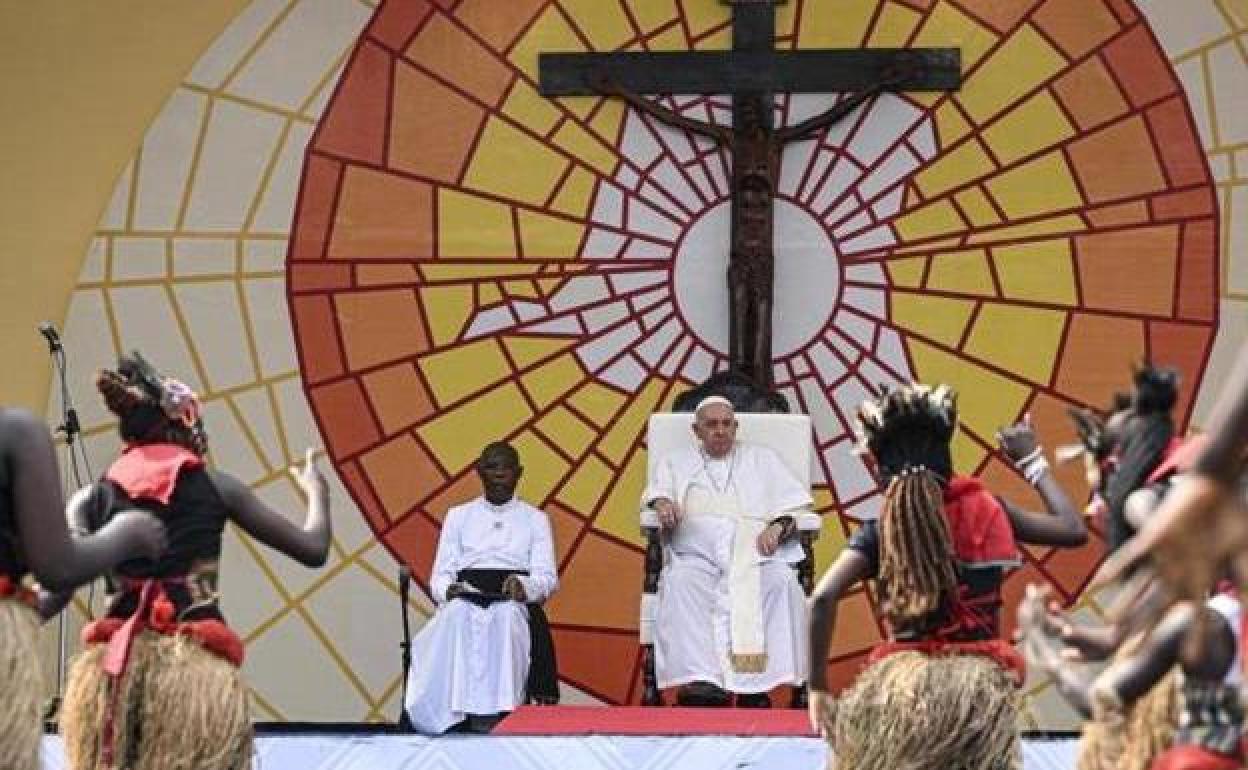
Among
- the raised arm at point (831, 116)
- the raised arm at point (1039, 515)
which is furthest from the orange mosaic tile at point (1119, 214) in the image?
the raised arm at point (1039, 515)

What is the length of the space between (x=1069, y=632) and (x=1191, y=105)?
18.1ft

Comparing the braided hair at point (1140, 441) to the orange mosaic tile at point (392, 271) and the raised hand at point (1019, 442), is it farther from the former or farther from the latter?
the orange mosaic tile at point (392, 271)

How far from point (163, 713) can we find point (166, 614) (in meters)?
0.20

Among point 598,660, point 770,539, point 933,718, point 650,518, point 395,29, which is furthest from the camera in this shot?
point 395,29

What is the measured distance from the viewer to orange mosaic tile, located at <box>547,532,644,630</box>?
9234 mm

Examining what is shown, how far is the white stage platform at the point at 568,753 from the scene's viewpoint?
5.89 metres

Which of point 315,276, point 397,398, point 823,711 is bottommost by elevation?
point 823,711

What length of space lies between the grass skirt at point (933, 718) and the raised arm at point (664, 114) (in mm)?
4418

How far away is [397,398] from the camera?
9.35m

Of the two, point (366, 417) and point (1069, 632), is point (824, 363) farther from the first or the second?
point (1069, 632)

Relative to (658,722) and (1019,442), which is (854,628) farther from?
(1019,442)

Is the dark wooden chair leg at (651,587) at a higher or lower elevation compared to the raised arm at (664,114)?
lower

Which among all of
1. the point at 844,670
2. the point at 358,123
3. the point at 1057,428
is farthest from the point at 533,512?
the point at 1057,428

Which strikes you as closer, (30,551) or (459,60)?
(30,551)
